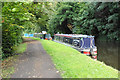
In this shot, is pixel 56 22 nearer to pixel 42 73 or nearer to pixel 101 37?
pixel 101 37

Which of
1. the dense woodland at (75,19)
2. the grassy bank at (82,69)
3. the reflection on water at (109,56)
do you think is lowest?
the reflection on water at (109,56)

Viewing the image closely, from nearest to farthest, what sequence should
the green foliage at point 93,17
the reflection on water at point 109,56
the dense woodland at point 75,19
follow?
1. the dense woodland at point 75,19
2. the reflection on water at point 109,56
3. the green foliage at point 93,17

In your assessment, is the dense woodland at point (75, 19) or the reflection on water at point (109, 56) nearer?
the dense woodland at point (75, 19)

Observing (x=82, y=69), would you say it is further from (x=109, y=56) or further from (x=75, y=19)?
(x=75, y=19)

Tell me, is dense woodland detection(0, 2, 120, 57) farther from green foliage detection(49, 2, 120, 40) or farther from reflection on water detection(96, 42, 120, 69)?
reflection on water detection(96, 42, 120, 69)

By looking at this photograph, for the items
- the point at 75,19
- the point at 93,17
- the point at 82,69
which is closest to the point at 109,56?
the point at 82,69

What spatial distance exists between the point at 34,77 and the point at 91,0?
1714cm

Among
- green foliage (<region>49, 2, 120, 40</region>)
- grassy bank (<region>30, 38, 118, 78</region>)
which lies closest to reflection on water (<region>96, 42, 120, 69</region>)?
green foliage (<region>49, 2, 120, 40</region>)

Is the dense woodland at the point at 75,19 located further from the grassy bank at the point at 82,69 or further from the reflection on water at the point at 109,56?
the grassy bank at the point at 82,69

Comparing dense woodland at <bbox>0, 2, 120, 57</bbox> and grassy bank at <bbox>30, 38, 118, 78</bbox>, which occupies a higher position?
dense woodland at <bbox>0, 2, 120, 57</bbox>

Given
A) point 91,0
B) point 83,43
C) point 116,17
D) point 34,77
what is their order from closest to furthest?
point 34,77
point 83,43
point 116,17
point 91,0

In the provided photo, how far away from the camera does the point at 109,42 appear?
21766 mm

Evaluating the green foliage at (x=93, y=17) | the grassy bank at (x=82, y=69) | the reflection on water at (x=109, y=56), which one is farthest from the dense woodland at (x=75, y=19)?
the grassy bank at (x=82, y=69)

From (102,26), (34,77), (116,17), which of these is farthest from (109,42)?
(34,77)
